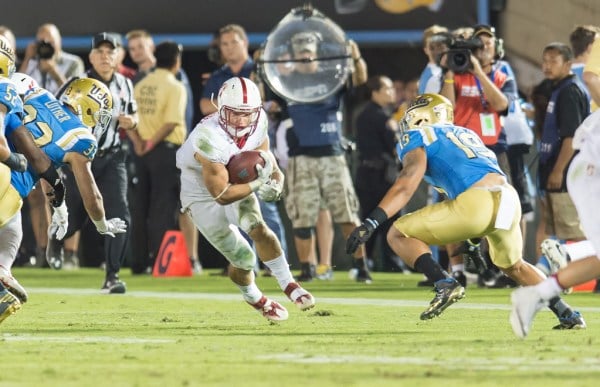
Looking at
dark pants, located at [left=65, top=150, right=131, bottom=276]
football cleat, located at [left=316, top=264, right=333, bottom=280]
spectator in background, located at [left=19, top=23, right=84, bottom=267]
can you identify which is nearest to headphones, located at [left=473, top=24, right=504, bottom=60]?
football cleat, located at [left=316, top=264, right=333, bottom=280]

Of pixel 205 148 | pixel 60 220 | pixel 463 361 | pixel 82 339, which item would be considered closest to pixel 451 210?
pixel 205 148

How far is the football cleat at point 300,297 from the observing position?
880 centimetres

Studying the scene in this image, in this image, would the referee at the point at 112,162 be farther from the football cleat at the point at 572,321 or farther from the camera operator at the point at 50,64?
the football cleat at the point at 572,321

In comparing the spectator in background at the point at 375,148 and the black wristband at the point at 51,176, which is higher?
the black wristband at the point at 51,176

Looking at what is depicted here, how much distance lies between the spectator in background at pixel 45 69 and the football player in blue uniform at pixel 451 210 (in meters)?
5.57

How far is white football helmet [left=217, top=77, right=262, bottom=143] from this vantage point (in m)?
8.71

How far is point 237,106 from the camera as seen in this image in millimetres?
8695

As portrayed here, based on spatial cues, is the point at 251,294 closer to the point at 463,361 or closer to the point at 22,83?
the point at 22,83

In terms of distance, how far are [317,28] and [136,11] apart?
11.9 ft

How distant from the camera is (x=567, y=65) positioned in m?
11.7

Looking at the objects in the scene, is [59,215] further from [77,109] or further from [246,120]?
[77,109]

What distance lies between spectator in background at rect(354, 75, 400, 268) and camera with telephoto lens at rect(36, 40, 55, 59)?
3059mm

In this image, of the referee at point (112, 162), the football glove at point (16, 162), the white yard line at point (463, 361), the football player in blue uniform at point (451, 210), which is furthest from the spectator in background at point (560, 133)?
the white yard line at point (463, 361)

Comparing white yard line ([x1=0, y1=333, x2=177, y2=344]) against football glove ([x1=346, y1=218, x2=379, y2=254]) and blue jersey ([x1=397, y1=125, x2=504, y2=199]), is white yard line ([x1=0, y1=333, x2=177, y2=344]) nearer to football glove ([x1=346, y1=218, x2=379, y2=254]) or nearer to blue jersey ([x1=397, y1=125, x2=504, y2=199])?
football glove ([x1=346, y1=218, x2=379, y2=254])
